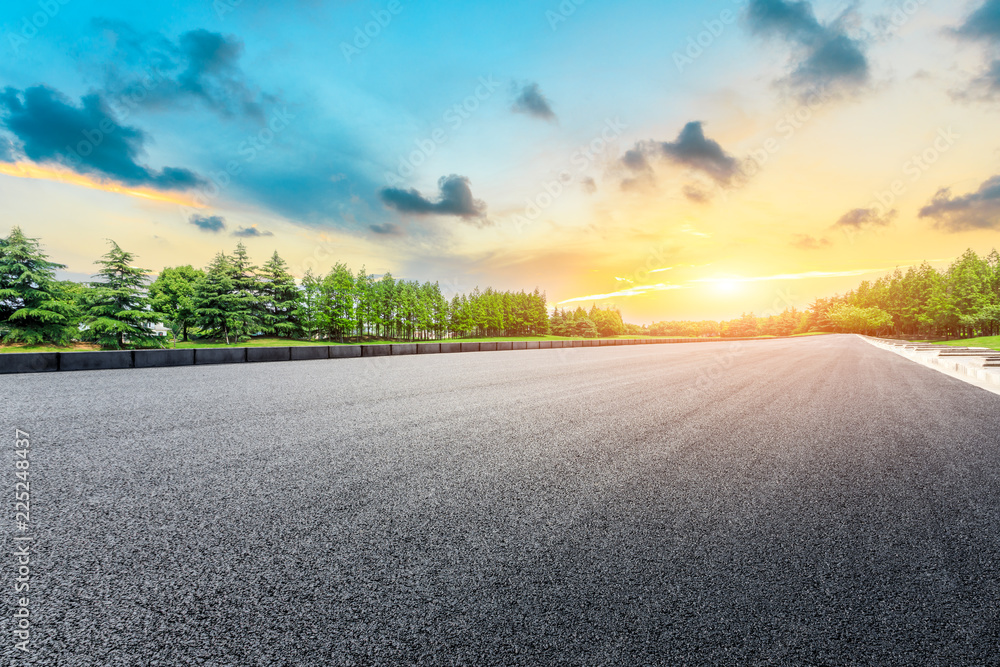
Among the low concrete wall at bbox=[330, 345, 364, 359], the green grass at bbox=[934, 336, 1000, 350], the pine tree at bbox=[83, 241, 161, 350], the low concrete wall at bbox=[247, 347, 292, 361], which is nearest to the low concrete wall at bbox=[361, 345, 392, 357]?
the low concrete wall at bbox=[330, 345, 364, 359]

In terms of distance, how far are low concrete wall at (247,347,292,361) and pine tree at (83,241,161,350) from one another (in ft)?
85.7

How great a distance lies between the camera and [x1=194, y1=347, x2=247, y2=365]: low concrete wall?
17.1 meters

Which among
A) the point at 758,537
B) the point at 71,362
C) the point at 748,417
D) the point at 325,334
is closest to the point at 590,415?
the point at 748,417

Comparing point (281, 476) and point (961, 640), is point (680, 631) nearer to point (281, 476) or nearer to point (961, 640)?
point (961, 640)

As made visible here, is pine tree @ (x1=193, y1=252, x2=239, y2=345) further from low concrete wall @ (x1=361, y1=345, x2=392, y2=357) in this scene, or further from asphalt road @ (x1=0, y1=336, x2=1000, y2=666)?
asphalt road @ (x1=0, y1=336, x2=1000, y2=666)

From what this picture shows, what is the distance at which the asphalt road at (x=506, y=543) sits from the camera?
199 cm

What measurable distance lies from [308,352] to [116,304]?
90.1ft

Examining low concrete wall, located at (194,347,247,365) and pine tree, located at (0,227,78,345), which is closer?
low concrete wall, located at (194,347,247,365)

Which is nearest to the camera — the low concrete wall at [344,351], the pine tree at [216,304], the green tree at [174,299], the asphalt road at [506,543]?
the asphalt road at [506,543]

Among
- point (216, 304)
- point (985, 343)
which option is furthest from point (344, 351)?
point (985, 343)

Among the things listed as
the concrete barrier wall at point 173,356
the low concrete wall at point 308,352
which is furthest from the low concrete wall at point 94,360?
the low concrete wall at point 308,352

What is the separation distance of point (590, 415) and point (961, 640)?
542 cm

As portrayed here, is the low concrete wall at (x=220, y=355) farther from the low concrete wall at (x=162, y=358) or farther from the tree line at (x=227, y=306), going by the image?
the tree line at (x=227, y=306)

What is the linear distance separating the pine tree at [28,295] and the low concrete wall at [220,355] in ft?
98.1
